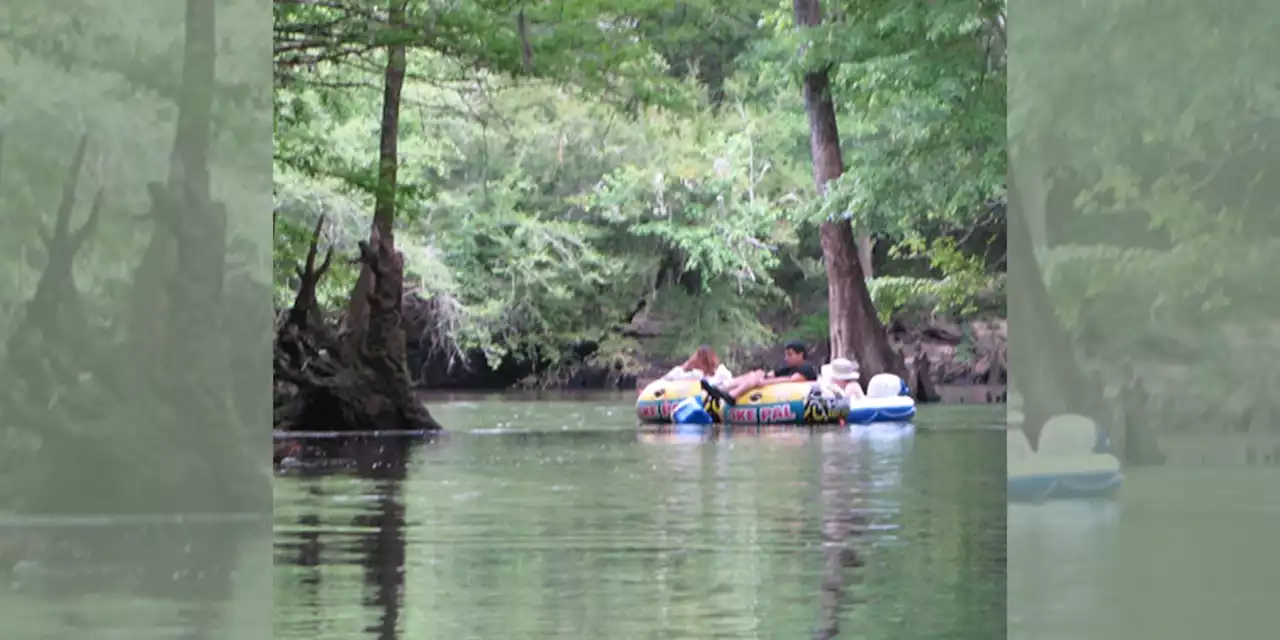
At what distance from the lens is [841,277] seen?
2359 cm

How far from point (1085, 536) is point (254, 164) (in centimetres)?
345

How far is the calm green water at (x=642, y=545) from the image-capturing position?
18.9ft

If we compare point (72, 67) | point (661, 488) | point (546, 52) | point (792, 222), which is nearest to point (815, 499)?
point (661, 488)

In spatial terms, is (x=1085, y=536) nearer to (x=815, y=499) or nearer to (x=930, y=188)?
(x=815, y=499)

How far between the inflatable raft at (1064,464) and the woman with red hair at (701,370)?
11.1 meters

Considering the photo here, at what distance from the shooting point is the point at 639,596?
625 cm

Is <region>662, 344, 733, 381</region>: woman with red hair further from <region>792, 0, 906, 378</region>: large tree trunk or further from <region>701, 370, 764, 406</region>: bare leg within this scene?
<region>792, 0, 906, 378</region>: large tree trunk

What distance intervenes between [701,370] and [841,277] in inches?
132

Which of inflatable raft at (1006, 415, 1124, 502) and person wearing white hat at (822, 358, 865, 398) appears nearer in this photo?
inflatable raft at (1006, 415, 1124, 502)

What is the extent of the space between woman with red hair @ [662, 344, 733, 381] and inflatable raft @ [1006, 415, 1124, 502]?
11051 millimetres

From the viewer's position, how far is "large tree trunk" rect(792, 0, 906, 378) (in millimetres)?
23359

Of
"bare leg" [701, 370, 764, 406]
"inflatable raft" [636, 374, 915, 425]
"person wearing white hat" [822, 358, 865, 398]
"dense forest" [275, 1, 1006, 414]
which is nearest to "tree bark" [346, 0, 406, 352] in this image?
"inflatable raft" [636, 374, 915, 425]

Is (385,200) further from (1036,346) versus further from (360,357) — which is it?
(1036,346)

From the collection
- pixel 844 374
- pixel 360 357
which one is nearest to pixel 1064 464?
pixel 360 357
